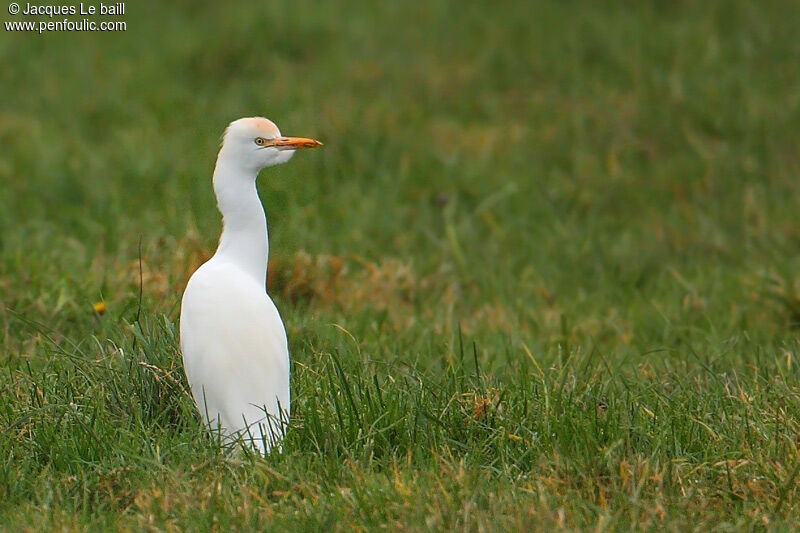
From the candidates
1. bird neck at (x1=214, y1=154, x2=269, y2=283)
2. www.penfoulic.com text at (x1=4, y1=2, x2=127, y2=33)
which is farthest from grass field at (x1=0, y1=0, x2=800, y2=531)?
bird neck at (x1=214, y1=154, x2=269, y2=283)

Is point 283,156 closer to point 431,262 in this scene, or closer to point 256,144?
point 256,144

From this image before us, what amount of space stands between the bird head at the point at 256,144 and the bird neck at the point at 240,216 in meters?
0.04

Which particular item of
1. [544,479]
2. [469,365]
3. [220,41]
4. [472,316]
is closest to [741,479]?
[544,479]

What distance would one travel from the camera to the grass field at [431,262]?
355 centimetres

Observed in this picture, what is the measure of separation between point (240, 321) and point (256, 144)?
1.83 ft

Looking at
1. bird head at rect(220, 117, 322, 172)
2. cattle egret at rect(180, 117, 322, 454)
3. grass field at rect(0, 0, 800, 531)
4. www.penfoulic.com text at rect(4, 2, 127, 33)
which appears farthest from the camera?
www.penfoulic.com text at rect(4, 2, 127, 33)

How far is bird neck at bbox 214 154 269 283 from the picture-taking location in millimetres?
3980

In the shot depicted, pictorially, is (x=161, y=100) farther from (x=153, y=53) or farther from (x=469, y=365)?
(x=469, y=365)

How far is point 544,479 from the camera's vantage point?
350cm

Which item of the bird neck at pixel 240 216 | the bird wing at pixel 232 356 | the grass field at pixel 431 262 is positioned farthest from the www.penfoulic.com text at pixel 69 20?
the bird wing at pixel 232 356

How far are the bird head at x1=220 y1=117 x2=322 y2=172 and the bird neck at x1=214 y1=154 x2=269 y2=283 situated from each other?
0.13ft

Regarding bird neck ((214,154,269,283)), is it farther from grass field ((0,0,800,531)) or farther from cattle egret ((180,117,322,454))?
grass field ((0,0,800,531))

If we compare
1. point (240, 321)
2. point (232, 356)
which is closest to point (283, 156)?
point (240, 321)

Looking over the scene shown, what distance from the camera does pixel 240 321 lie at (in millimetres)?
3824
